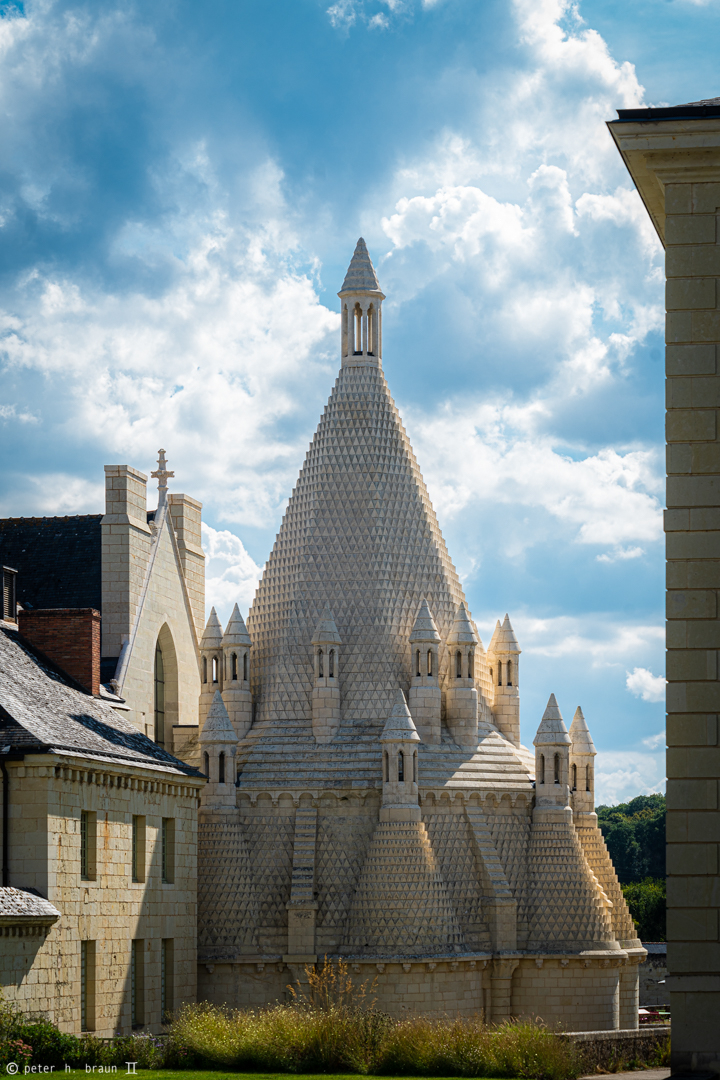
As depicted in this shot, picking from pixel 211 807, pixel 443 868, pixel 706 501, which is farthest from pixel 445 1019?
pixel 706 501

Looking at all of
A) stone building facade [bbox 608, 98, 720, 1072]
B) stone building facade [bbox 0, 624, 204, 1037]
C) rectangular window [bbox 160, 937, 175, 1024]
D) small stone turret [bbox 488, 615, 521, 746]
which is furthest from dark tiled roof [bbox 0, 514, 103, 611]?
stone building facade [bbox 608, 98, 720, 1072]

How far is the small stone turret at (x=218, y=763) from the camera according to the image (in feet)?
163

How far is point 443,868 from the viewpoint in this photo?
49.3 metres

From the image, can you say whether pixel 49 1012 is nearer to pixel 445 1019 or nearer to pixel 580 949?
pixel 445 1019

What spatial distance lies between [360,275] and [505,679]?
13931 millimetres

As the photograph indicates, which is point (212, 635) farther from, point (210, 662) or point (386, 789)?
point (386, 789)

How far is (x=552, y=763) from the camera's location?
170 feet

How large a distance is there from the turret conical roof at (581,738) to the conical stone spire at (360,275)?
1538cm

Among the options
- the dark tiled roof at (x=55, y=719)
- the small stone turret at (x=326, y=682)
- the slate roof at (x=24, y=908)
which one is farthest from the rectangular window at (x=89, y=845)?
the small stone turret at (x=326, y=682)

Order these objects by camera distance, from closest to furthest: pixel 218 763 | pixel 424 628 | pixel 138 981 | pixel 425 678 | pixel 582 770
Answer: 1. pixel 138 981
2. pixel 218 763
3. pixel 424 628
4. pixel 425 678
5. pixel 582 770

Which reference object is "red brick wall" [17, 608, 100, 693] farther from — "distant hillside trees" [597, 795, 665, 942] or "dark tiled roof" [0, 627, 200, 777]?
"distant hillside trees" [597, 795, 665, 942]

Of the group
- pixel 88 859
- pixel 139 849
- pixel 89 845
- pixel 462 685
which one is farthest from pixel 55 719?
pixel 462 685

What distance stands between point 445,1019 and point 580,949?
6.08m

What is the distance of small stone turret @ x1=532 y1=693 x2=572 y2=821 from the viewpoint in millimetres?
51531
